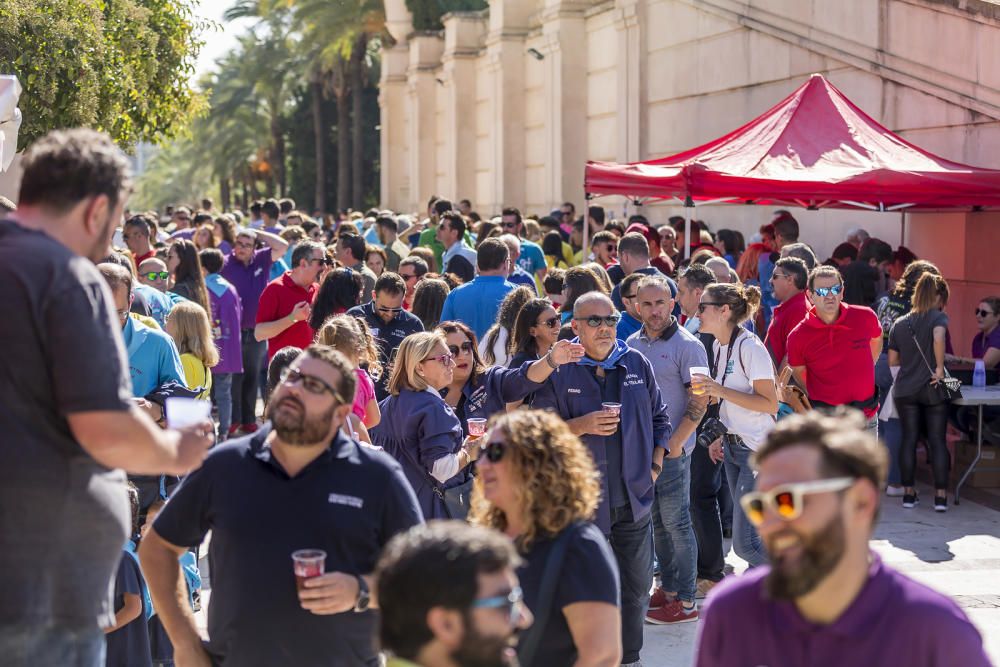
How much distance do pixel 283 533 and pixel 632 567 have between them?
10.5 ft

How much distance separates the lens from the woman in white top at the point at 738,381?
24.5 feet

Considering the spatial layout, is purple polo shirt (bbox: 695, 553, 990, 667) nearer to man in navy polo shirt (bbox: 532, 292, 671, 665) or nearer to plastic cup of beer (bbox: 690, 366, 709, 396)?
man in navy polo shirt (bbox: 532, 292, 671, 665)

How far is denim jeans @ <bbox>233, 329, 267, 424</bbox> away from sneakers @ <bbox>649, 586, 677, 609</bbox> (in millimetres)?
6294

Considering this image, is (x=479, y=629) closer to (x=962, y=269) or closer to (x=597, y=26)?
(x=962, y=269)

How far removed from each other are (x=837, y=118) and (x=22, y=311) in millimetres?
10821

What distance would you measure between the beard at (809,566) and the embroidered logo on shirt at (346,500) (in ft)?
4.88

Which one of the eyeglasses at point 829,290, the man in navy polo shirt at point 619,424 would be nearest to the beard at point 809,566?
the man in navy polo shirt at point 619,424

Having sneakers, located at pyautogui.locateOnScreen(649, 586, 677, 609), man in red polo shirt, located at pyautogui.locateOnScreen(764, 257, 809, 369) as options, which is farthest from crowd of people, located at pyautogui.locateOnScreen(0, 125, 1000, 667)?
man in red polo shirt, located at pyautogui.locateOnScreen(764, 257, 809, 369)

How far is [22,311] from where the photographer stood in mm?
3160

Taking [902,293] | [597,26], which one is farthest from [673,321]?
[597,26]

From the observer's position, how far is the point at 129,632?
5211 mm

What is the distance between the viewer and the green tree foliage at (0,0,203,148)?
503 inches

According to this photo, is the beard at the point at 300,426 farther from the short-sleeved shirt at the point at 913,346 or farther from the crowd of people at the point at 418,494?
the short-sleeved shirt at the point at 913,346

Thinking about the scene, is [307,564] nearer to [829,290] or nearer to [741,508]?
[741,508]
